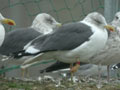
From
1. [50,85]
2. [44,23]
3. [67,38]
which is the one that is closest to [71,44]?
[67,38]

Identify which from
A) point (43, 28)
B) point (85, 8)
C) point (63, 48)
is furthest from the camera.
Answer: point (85, 8)

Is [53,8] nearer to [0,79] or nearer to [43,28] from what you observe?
[43,28]

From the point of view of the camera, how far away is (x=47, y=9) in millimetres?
7332

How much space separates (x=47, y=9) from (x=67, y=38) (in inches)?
95.7

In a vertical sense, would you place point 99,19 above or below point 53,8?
below

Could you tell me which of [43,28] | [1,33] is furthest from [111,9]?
[1,33]

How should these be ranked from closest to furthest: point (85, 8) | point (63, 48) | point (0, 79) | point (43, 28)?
1. point (63, 48)
2. point (0, 79)
3. point (43, 28)
4. point (85, 8)

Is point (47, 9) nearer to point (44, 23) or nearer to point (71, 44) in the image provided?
point (44, 23)

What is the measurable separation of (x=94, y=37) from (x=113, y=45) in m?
0.57

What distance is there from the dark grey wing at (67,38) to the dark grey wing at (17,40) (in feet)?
2.00

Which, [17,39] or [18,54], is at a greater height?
[17,39]

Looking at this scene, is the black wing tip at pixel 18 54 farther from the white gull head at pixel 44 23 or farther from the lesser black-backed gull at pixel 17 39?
the white gull head at pixel 44 23

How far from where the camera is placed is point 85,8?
6.93m

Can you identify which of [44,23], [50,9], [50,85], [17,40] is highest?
[50,9]
